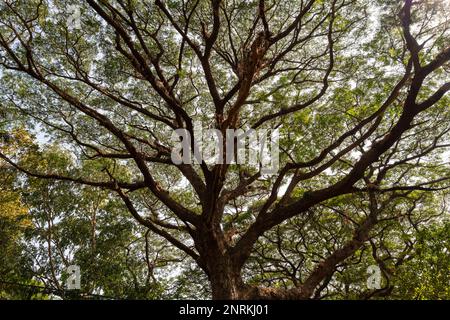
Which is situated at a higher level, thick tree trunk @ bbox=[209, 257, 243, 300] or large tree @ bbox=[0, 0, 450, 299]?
large tree @ bbox=[0, 0, 450, 299]

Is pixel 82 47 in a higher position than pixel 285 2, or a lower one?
lower

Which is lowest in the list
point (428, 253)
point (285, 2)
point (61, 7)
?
point (428, 253)

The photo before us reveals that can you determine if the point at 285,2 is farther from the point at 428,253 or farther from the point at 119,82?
the point at 428,253

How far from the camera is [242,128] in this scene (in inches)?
309

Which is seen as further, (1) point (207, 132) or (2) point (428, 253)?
(1) point (207, 132)

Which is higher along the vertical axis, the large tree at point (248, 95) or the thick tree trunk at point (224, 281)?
the large tree at point (248, 95)

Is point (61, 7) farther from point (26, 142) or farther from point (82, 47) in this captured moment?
point (26, 142)

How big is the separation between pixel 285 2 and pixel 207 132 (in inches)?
138

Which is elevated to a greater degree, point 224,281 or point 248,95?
point 248,95
